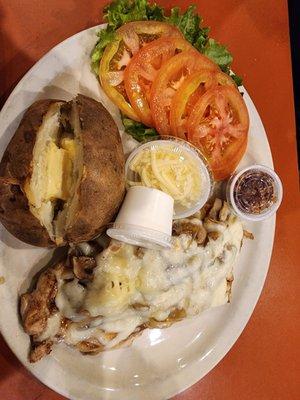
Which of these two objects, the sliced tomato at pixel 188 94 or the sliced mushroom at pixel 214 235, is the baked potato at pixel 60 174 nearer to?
the sliced tomato at pixel 188 94

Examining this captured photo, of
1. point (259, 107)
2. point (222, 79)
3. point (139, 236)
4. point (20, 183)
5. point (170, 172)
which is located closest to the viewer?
point (20, 183)

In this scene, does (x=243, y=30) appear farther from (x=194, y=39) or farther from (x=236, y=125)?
(x=236, y=125)

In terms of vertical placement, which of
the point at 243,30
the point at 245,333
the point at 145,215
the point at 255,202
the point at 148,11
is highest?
the point at 148,11

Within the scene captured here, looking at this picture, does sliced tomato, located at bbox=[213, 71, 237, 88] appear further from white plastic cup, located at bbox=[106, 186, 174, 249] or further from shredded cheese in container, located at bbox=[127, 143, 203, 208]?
white plastic cup, located at bbox=[106, 186, 174, 249]

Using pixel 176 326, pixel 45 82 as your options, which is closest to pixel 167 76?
pixel 45 82

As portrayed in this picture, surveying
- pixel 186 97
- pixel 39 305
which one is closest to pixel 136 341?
pixel 39 305

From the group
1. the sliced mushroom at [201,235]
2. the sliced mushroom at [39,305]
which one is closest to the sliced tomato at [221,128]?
the sliced mushroom at [201,235]

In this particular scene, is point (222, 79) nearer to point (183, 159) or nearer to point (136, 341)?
point (183, 159)

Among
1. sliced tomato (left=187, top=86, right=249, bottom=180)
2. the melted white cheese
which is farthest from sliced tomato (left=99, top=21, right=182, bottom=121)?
the melted white cheese
